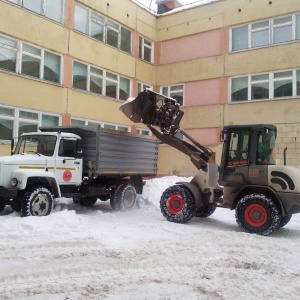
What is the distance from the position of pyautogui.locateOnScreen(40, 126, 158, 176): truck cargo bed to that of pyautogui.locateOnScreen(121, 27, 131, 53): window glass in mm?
10306

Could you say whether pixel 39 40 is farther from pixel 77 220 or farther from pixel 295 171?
pixel 295 171

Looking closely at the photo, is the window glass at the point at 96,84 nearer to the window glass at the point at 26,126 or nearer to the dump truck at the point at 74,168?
the window glass at the point at 26,126

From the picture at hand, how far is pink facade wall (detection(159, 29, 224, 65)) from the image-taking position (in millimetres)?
21125

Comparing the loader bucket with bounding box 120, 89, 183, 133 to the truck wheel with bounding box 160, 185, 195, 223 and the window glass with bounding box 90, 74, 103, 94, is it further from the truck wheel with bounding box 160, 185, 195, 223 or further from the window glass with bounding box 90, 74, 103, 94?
the window glass with bounding box 90, 74, 103, 94

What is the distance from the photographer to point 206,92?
21.3m

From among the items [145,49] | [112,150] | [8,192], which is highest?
[145,49]

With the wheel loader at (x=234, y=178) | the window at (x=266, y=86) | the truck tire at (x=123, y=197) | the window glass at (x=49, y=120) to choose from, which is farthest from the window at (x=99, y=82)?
the wheel loader at (x=234, y=178)

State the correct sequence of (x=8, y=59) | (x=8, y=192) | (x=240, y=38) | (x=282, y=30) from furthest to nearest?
(x=240, y=38), (x=282, y=30), (x=8, y=59), (x=8, y=192)

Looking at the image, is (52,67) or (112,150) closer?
(112,150)

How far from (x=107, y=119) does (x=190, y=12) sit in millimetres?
8459

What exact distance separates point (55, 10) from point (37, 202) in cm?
1135

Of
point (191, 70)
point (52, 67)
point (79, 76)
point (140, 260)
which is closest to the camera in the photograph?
point (140, 260)

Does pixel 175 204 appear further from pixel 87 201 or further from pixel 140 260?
pixel 140 260

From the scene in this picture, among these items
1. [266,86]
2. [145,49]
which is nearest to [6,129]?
[145,49]
